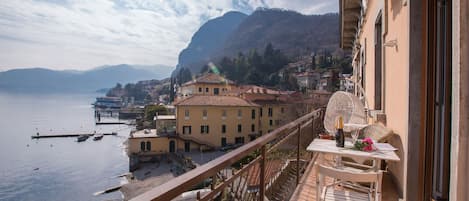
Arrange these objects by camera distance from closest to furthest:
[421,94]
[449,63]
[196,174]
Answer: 1. [196,174]
2. [449,63]
3. [421,94]

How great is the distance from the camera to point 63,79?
125m

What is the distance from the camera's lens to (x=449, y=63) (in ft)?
4.11

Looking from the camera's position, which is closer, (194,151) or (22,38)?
(194,151)

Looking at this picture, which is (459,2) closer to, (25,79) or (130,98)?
(130,98)

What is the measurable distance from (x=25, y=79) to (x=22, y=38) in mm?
92367

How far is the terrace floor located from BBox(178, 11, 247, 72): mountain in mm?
134013

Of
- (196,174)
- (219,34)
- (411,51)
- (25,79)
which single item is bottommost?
(196,174)

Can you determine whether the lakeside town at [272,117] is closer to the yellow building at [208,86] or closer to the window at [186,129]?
the window at [186,129]

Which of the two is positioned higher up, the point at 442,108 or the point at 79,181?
the point at 442,108

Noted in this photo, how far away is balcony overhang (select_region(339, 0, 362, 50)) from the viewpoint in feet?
19.0

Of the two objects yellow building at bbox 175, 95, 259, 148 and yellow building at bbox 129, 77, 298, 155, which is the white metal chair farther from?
yellow building at bbox 175, 95, 259, 148

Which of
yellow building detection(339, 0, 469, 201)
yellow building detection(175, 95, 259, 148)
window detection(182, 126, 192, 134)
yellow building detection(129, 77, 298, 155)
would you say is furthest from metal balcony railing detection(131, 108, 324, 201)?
window detection(182, 126, 192, 134)

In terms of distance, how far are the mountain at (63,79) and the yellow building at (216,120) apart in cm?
10990

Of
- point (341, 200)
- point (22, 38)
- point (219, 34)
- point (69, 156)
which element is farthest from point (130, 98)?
point (341, 200)
